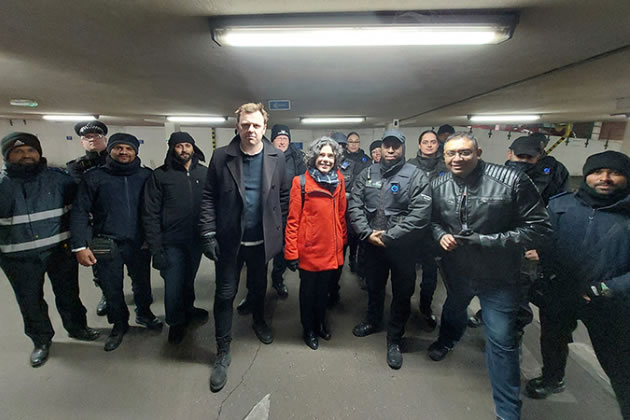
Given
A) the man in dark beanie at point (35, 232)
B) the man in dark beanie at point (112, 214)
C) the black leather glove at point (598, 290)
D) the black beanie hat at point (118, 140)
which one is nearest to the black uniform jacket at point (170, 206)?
the man in dark beanie at point (112, 214)

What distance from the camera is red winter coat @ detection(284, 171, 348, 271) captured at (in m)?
1.75

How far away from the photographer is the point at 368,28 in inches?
49.0

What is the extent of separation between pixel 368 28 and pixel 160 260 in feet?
7.00

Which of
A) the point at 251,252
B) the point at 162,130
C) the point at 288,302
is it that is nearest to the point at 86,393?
the point at 251,252

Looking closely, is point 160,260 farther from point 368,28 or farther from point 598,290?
point 598,290

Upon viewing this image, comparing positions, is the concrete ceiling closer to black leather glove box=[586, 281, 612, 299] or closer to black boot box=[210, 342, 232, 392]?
black leather glove box=[586, 281, 612, 299]

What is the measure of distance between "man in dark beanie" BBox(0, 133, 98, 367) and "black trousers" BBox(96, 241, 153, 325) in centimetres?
30

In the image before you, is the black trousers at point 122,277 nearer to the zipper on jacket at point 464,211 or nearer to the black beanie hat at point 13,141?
the black beanie hat at point 13,141

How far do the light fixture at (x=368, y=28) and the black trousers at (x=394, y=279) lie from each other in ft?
4.54

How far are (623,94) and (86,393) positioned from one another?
5769mm

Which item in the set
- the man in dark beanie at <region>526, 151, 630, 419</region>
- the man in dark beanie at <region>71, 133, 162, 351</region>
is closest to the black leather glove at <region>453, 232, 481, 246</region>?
the man in dark beanie at <region>526, 151, 630, 419</region>

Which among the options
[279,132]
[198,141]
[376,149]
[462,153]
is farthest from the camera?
[198,141]

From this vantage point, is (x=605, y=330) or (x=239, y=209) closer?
(x=605, y=330)

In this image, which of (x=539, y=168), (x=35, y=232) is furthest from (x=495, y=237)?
(x=35, y=232)
